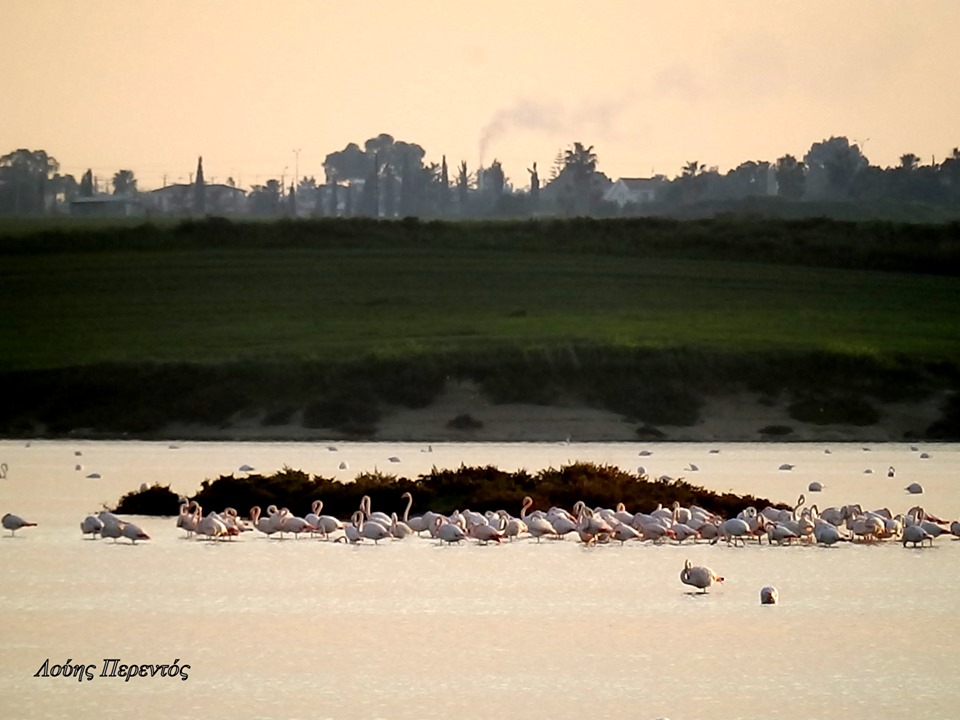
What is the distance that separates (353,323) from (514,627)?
5593cm

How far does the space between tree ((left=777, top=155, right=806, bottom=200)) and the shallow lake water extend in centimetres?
10226

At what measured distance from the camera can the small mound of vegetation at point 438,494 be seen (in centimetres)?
2619

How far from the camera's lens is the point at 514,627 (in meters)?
17.0

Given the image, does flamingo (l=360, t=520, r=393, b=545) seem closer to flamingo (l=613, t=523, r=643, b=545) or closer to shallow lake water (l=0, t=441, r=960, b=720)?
shallow lake water (l=0, t=441, r=960, b=720)

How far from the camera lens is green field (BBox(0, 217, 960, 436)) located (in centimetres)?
6650

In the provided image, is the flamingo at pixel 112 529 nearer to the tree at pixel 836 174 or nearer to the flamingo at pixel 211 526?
the flamingo at pixel 211 526

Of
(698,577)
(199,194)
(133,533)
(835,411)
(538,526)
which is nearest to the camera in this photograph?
(698,577)

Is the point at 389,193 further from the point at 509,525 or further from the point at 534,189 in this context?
the point at 509,525

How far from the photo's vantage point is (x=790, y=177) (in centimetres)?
12800

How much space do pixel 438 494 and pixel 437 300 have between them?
4923 cm

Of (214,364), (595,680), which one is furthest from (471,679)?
(214,364)

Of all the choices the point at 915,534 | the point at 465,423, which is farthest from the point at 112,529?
the point at 465,423

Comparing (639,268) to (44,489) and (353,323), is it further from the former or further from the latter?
(44,489)

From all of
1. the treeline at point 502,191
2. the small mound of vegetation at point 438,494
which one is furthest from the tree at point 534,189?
the small mound of vegetation at point 438,494
